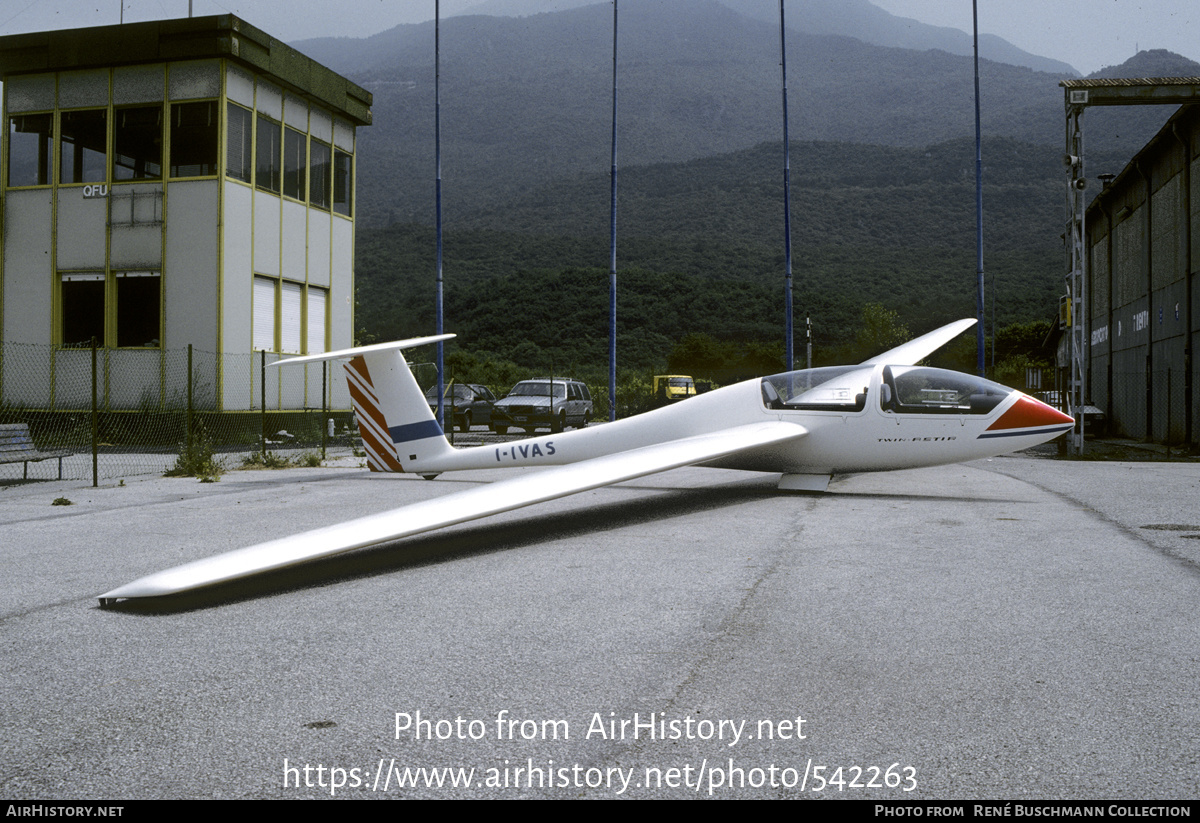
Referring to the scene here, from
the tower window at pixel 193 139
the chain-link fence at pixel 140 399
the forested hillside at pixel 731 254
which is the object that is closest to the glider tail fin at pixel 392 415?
the chain-link fence at pixel 140 399

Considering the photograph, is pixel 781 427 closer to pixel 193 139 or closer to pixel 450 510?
pixel 450 510

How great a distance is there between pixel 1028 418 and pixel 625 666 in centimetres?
781

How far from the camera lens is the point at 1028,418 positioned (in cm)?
1027

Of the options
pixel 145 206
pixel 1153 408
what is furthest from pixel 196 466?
pixel 1153 408

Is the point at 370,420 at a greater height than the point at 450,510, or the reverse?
the point at 370,420

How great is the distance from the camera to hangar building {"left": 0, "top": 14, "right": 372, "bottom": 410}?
71.1 feet

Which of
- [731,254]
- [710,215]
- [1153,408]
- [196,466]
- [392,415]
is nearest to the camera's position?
[392,415]

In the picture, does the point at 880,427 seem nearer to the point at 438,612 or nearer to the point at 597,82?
the point at 438,612

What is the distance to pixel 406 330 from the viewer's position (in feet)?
200

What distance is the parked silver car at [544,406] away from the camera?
2597cm

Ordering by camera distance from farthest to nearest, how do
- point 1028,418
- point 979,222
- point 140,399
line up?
point 979,222 → point 140,399 → point 1028,418

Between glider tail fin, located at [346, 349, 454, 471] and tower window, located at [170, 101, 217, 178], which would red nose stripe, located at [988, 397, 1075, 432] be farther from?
tower window, located at [170, 101, 217, 178]

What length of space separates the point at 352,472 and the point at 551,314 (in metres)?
59.0

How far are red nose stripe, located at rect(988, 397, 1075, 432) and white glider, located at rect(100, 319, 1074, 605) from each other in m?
0.01
